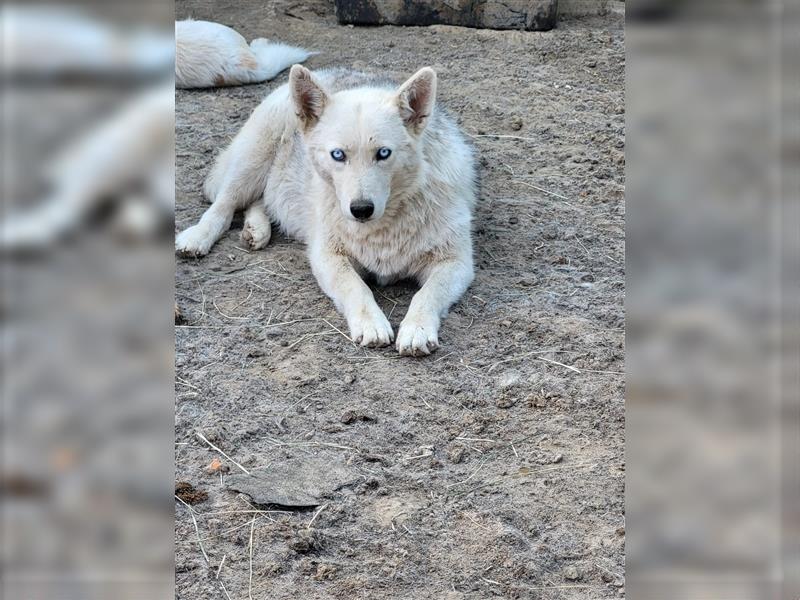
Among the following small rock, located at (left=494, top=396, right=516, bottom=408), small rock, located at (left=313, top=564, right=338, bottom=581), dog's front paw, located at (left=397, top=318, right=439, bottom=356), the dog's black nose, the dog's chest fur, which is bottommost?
small rock, located at (left=313, top=564, right=338, bottom=581)

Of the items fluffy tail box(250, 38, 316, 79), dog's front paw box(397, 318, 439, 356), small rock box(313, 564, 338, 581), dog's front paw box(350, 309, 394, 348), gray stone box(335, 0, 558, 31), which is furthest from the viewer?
gray stone box(335, 0, 558, 31)

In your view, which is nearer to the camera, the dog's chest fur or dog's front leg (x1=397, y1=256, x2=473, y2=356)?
dog's front leg (x1=397, y1=256, x2=473, y2=356)

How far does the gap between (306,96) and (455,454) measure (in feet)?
7.81

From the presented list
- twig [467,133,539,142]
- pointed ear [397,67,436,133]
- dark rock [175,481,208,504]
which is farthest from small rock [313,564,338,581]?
twig [467,133,539,142]

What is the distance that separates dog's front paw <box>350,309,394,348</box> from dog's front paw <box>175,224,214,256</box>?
138 cm

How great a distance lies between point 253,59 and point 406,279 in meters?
3.43

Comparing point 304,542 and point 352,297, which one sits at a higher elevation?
point 352,297

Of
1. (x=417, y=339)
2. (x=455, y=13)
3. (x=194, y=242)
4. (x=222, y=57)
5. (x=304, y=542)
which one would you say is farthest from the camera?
(x=455, y=13)

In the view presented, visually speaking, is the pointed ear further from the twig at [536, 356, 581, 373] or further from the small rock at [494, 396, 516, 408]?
the small rock at [494, 396, 516, 408]

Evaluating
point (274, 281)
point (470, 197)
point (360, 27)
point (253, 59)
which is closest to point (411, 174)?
point (470, 197)

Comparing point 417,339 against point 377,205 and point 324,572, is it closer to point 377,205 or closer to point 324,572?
point 377,205

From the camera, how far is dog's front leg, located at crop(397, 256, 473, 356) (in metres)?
4.29

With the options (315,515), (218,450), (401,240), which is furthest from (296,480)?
(401,240)

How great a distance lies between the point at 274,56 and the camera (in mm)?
7879
